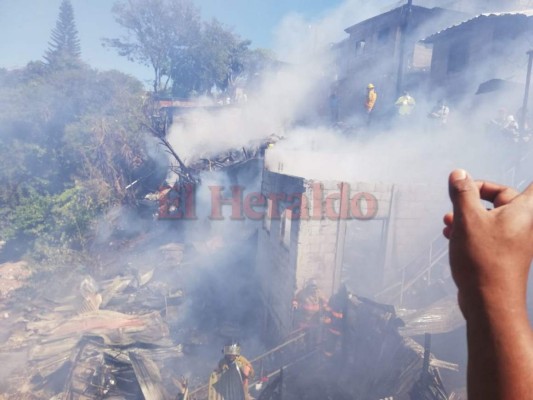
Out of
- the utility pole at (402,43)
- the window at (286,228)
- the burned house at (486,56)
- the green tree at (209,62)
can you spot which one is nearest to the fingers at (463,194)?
the window at (286,228)

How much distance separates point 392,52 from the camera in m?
21.0

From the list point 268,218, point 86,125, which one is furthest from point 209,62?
point 268,218

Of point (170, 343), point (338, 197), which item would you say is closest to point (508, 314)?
point (338, 197)

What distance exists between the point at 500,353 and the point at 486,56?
17190 mm

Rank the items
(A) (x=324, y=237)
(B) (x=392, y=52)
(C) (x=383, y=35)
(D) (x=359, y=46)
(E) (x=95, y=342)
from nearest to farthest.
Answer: (A) (x=324, y=237), (E) (x=95, y=342), (B) (x=392, y=52), (C) (x=383, y=35), (D) (x=359, y=46)

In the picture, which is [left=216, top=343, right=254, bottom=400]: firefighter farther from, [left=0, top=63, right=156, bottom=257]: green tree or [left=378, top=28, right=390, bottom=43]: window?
[left=378, top=28, right=390, bottom=43]: window

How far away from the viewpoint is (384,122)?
58.0ft

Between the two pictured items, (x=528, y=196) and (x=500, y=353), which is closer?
(x=500, y=353)

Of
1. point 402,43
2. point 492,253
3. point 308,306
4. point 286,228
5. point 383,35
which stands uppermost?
point 383,35

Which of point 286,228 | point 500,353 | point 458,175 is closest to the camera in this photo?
point 500,353

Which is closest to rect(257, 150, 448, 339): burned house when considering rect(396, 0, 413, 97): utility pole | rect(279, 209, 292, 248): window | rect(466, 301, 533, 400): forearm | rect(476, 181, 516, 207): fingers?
rect(279, 209, 292, 248): window

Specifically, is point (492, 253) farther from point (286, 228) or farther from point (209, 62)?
point (209, 62)

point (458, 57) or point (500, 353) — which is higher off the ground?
point (458, 57)

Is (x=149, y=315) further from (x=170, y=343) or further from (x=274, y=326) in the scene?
(x=274, y=326)
